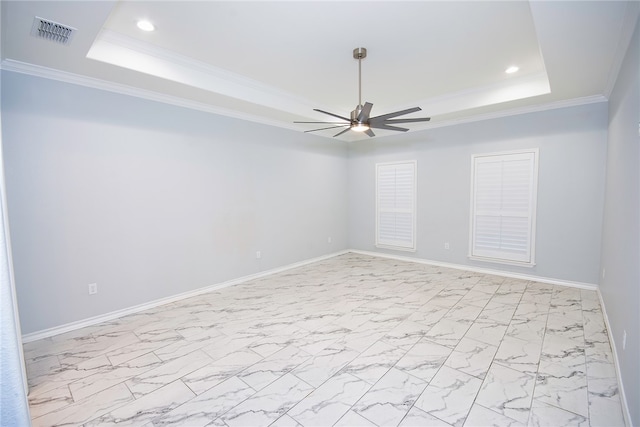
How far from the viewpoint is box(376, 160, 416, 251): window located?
596 centimetres

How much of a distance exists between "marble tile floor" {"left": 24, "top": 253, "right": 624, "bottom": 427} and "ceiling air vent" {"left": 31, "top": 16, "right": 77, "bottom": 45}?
280 cm

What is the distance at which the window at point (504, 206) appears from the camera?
4633mm

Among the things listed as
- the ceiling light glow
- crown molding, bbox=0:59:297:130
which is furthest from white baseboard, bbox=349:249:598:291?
crown molding, bbox=0:59:297:130

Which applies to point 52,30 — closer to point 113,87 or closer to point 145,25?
point 145,25

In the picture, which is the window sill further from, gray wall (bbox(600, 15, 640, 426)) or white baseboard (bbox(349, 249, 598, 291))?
gray wall (bbox(600, 15, 640, 426))

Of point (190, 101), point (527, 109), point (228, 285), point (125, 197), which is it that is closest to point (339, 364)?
point (228, 285)

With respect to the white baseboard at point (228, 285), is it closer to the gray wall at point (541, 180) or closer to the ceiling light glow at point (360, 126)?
the gray wall at point (541, 180)

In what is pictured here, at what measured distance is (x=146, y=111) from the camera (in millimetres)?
3703

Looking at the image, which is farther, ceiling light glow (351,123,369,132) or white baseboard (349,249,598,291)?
white baseboard (349,249,598,291)

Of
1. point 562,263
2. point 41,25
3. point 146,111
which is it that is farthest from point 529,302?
point 41,25

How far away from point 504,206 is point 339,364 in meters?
4.00

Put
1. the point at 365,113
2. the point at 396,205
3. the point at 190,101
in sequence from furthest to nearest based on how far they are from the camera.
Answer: the point at 396,205, the point at 190,101, the point at 365,113

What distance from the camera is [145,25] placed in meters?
2.74

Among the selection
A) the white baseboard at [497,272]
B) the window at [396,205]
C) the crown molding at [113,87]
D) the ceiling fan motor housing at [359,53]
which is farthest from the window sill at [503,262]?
the crown molding at [113,87]
